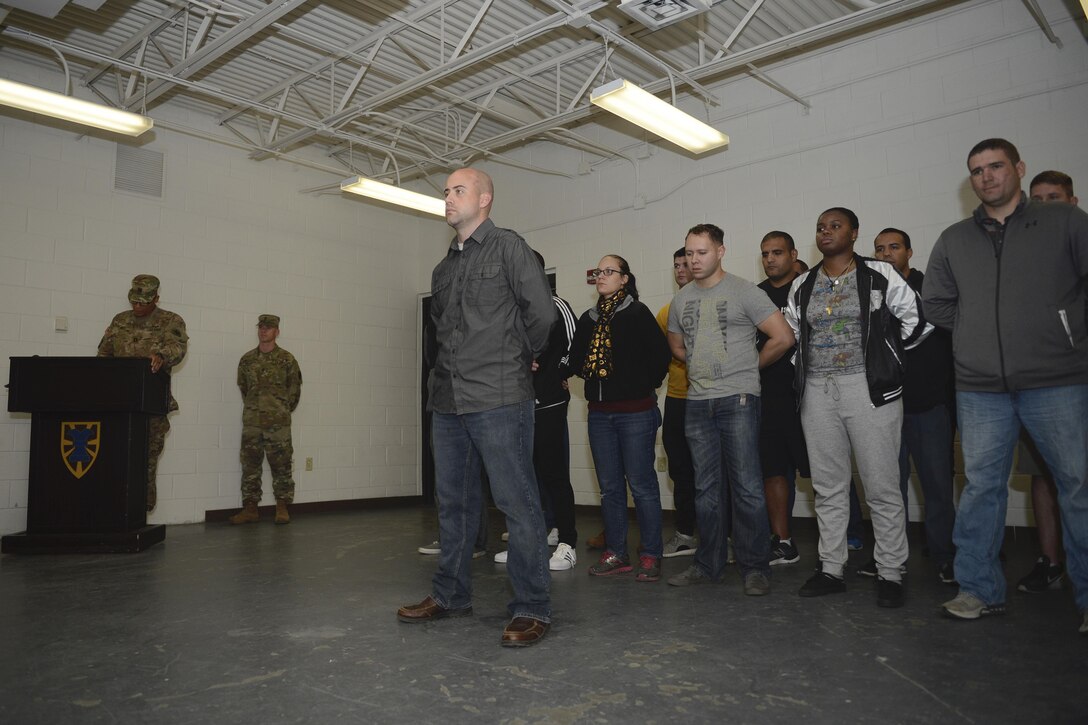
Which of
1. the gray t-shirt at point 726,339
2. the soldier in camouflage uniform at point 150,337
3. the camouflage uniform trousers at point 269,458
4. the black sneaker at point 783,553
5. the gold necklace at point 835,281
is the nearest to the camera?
the gold necklace at point 835,281

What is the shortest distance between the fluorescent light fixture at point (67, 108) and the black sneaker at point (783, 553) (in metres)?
5.03

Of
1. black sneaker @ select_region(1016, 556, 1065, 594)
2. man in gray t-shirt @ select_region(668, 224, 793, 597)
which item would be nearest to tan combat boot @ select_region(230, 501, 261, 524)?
man in gray t-shirt @ select_region(668, 224, 793, 597)

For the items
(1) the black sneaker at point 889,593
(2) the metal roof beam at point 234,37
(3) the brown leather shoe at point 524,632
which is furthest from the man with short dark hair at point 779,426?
(2) the metal roof beam at point 234,37

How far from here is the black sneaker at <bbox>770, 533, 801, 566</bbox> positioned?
3.99 meters

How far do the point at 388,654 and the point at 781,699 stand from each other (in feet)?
3.90

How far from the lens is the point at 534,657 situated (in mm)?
2326

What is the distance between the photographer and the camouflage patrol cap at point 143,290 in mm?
6066

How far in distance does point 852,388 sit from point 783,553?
1.35 meters

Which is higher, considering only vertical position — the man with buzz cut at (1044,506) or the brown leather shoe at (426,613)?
the man with buzz cut at (1044,506)

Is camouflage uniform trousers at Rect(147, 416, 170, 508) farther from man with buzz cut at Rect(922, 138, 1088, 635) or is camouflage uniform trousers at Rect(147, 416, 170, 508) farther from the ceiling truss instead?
man with buzz cut at Rect(922, 138, 1088, 635)

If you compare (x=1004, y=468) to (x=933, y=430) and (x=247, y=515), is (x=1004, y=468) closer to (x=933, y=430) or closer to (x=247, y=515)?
(x=933, y=430)

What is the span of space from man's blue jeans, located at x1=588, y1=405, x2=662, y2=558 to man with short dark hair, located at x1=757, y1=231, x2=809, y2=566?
56cm

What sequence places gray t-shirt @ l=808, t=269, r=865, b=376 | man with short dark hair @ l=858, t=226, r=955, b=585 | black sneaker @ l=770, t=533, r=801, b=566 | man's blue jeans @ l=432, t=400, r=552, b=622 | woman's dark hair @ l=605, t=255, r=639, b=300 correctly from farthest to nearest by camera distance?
black sneaker @ l=770, t=533, r=801, b=566, woman's dark hair @ l=605, t=255, r=639, b=300, man with short dark hair @ l=858, t=226, r=955, b=585, gray t-shirt @ l=808, t=269, r=865, b=376, man's blue jeans @ l=432, t=400, r=552, b=622

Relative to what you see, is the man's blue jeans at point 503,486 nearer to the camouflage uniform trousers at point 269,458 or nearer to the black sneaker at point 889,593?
the black sneaker at point 889,593
